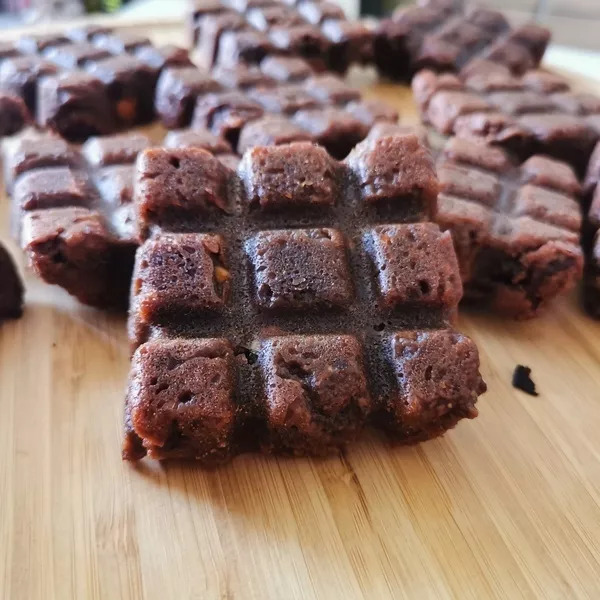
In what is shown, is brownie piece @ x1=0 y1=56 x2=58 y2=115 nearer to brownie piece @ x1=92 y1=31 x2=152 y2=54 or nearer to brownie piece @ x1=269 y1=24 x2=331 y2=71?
brownie piece @ x1=92 y1=31 x2=152 y2=54

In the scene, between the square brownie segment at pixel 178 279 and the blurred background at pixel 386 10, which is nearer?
the square brownie segment at pixel 178 279

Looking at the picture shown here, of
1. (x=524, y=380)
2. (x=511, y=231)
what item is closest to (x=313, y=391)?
(x=524, y=380)

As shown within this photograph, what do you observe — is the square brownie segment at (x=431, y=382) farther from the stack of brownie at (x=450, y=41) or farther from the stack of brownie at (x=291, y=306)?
the stack of brownie at (x=450, y=41)

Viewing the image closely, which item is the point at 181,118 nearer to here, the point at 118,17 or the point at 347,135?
the point at 347,135

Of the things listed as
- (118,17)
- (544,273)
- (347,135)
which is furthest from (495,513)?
(118,17)

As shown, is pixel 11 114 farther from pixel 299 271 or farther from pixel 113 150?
pixel 299 271

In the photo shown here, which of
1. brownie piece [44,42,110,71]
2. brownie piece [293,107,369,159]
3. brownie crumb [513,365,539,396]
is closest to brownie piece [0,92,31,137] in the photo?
brownie piece [44,42,110,71]

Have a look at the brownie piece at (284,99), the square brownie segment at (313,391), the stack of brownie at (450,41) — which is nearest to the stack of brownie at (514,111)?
the stack of brownie at (450,41)

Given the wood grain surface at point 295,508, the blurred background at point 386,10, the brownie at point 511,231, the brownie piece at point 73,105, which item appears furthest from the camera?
the blurred background at point 386,10
